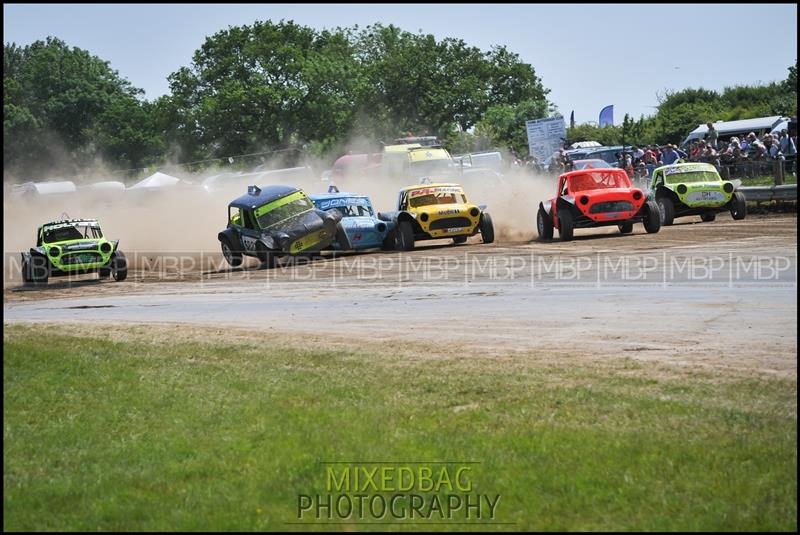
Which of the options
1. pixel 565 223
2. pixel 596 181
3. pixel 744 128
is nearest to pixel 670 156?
pixel 744 128

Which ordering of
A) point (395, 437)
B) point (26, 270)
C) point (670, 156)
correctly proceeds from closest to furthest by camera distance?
point (395, 437) → point (26, 270) → point (670, 156)

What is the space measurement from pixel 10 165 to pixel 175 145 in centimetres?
1241

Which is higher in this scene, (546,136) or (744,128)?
(546,136)

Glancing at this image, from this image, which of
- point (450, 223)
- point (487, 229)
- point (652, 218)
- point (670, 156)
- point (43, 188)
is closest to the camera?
point (652, 218)

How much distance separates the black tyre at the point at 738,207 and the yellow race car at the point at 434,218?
17.7 feet

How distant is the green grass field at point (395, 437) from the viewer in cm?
694

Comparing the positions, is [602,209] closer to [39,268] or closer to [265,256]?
[265,256]

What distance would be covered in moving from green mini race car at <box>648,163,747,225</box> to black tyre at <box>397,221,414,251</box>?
552 cm

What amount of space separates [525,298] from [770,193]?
12.2 metres

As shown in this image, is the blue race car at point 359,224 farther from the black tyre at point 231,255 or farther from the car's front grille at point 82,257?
the car's front grille at point 82,257

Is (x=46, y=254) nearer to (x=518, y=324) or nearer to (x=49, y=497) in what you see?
(x=518, y=324)

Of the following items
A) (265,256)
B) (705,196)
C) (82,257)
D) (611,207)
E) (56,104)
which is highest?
(56,104)

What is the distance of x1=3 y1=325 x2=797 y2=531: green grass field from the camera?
694 cm

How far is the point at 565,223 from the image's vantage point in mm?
23656
